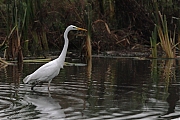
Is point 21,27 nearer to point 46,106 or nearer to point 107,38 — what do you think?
point 107,38

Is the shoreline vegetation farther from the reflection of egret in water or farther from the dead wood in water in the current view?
the reflection of egret in water

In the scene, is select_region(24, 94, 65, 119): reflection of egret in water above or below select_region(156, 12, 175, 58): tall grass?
below

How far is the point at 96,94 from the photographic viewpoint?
11.0 m

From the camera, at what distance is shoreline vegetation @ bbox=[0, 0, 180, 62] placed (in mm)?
20188

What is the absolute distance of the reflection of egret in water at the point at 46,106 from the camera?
8617mm

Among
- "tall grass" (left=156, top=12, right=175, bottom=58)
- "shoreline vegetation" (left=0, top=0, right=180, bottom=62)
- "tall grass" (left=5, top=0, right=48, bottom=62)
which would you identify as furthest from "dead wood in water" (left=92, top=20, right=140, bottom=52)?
"tall grass" (left=156, top=12, right=175, bottom=58)

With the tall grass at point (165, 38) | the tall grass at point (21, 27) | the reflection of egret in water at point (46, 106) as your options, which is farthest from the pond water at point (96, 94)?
the tall grass at point (165, 38)

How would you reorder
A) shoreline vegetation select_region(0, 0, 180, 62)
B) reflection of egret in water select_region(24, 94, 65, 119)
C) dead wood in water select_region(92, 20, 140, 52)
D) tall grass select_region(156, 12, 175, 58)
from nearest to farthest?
reflection of egret in water select_region(24, 94, 65, 119) → tall grass select_region(156, 12, 175, 58) → shoreline vegetation select_region(0, 0, 180, 62) → dead wood in water select_region(92, 20, 140, 52)

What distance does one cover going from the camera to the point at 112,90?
1167 cm

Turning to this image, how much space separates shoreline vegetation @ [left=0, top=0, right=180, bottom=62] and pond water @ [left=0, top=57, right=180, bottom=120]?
3.10 meters

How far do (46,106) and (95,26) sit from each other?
14.5m

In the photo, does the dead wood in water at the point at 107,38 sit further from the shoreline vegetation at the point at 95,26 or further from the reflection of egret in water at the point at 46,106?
the reflection of egret in water at the point at 46,106

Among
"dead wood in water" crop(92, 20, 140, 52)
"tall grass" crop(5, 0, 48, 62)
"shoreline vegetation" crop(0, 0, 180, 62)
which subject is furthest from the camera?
"dead wood in water" crop(92, 20, 140, 52)

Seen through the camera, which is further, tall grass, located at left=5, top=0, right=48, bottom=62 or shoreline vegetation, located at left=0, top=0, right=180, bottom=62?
shoreline vegetation, located at left=0, top=0, right=180, bottom=62
